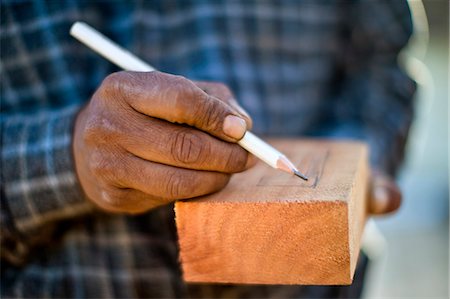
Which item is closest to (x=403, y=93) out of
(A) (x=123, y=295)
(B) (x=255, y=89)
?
(B) (x=255, y=89)

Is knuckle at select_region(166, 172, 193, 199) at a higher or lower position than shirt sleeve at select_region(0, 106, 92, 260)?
higher

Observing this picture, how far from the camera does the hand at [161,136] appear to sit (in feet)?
2.30

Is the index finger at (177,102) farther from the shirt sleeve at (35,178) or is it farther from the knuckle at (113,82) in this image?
the shirt sleeve at (35,178)

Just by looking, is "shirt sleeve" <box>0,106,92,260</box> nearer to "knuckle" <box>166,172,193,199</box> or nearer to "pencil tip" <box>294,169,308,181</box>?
"knuckle" <box>166,172,193,199</box>

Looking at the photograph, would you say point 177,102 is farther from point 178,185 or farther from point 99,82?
→ point 99,82

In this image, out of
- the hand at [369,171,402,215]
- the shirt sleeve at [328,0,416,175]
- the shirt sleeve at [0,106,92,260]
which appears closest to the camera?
the shirt sleeve at [0,106,92,260]

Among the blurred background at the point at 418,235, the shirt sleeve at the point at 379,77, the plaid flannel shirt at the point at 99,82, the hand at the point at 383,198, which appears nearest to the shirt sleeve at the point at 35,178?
the plaid flannel shirt at the point at 99,82

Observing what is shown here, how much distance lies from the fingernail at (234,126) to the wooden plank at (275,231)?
8 centimetres

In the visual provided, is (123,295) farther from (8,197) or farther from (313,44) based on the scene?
(313,44)

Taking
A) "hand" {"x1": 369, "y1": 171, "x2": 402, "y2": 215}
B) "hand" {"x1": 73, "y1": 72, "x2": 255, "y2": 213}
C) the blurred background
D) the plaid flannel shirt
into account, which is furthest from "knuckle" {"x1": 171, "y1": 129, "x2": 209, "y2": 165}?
the blurred background

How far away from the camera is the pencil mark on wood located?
79 centimetres

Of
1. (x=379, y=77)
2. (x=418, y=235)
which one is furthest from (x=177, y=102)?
(x=418, y=235)

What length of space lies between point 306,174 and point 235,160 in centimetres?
13

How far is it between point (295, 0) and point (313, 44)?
12 centimetres
